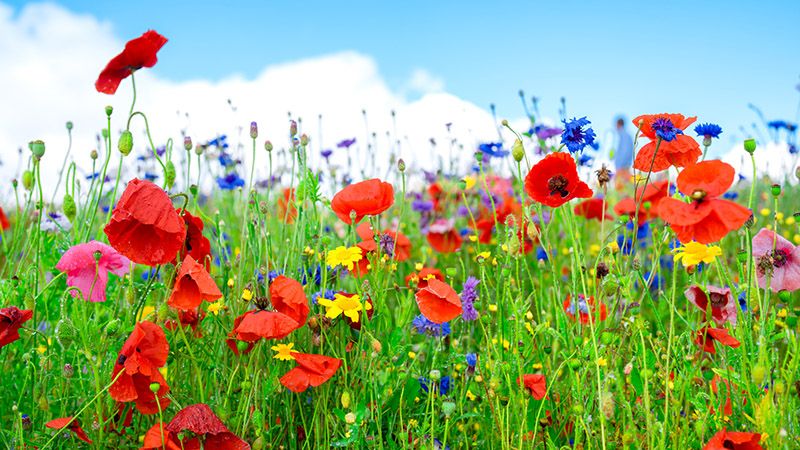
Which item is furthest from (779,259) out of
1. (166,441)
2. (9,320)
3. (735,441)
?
(9,320)

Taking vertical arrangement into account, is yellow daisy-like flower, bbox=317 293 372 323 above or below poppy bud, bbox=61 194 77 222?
below

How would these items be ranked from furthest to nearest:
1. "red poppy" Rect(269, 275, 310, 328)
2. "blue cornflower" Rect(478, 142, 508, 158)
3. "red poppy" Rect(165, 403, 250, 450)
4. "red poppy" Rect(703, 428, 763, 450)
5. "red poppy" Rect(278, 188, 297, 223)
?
1. "blue cornflower" Rect(478, 142, 508, 158)
2. "red poppy" Rect(278, 188, 297, 223)
3. "red poppy" Rect(269, 275, 310, 328)
4. "red poppy" Rect(165, 403, 250, 450)
5. "red poppy" Rect(703, 428, 763, 450)

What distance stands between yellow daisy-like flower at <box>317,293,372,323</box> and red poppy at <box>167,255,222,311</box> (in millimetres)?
233

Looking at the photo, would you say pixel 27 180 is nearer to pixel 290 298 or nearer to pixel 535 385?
pixel 290 298

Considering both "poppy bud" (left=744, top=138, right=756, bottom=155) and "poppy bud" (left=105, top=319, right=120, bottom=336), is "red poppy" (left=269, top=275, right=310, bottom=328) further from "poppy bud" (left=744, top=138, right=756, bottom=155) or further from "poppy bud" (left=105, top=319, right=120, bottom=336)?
"poppy bud" (left=744, top=138, right=756, bottom=155)

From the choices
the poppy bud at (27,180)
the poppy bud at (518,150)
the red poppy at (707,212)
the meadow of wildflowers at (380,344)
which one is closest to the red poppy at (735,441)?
the meadow of wildflowers at (380,344)

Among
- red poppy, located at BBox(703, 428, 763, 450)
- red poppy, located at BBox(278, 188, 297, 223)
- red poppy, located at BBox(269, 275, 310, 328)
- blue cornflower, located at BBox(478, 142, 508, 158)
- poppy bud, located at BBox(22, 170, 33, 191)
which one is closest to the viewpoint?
red poppy, located at BBox(703, 428, 763, 450)

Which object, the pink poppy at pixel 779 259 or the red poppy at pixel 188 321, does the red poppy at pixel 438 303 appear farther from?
the pink poppy at pixel 779 259

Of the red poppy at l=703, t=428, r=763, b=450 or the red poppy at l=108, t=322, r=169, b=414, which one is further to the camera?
the red poppy at l=108, t=322, r=169, b=414

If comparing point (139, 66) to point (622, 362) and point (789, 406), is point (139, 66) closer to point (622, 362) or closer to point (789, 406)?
point (622, 362)

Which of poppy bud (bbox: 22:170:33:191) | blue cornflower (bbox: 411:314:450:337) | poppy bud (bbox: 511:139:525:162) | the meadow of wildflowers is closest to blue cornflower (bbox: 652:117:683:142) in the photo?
the meadow of wildflowers

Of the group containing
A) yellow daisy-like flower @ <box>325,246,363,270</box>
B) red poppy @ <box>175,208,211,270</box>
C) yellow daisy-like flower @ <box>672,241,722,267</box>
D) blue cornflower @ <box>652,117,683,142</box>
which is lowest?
yellow daisy-like flower @ <box>325,246,363,270</box>

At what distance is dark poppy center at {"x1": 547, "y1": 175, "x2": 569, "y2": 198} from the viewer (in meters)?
1.44

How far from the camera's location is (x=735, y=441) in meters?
1.20
